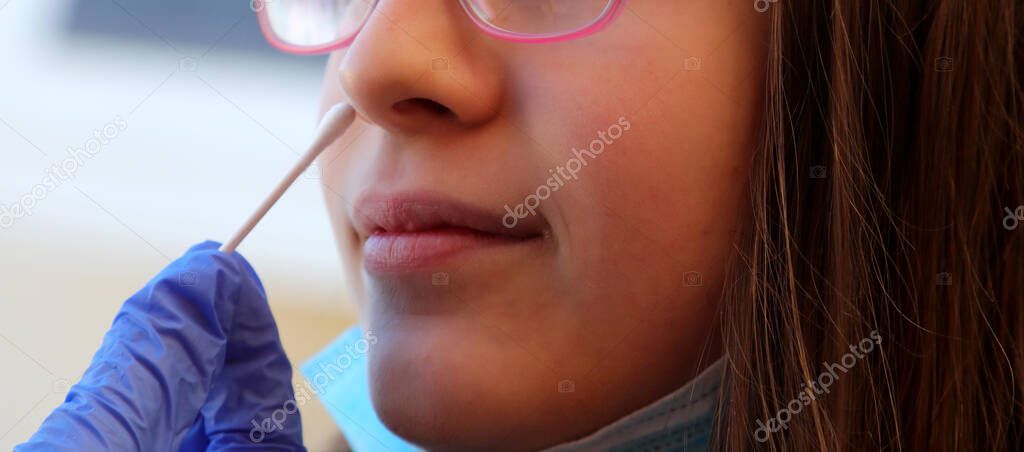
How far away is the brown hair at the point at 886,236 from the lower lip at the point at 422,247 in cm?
18

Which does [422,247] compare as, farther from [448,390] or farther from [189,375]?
[189,375]

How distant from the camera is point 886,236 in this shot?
0.62 metres

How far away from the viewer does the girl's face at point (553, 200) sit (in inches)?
24.0

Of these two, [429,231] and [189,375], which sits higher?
[429,231]

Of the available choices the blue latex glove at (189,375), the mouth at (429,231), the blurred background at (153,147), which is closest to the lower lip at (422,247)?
the mouth at (429,231)

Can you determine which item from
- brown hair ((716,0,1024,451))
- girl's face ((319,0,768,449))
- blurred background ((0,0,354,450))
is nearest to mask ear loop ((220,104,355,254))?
girl's face ((319,0,768,449))

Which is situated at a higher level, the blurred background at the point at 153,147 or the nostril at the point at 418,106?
the nostril at the point at 418,106

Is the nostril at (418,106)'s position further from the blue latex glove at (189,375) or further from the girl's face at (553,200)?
the blue latex glove at (189,375)

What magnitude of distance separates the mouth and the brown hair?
16 centimetres

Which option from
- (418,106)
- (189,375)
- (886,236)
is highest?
(886,236)

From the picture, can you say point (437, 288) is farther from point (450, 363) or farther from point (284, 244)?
point (284, 244)

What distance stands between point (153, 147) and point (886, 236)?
4.22 ft

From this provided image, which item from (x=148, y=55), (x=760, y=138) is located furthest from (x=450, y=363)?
(x=148, y=55)

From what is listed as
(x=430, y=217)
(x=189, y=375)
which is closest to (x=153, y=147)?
(x=189, y=375)
